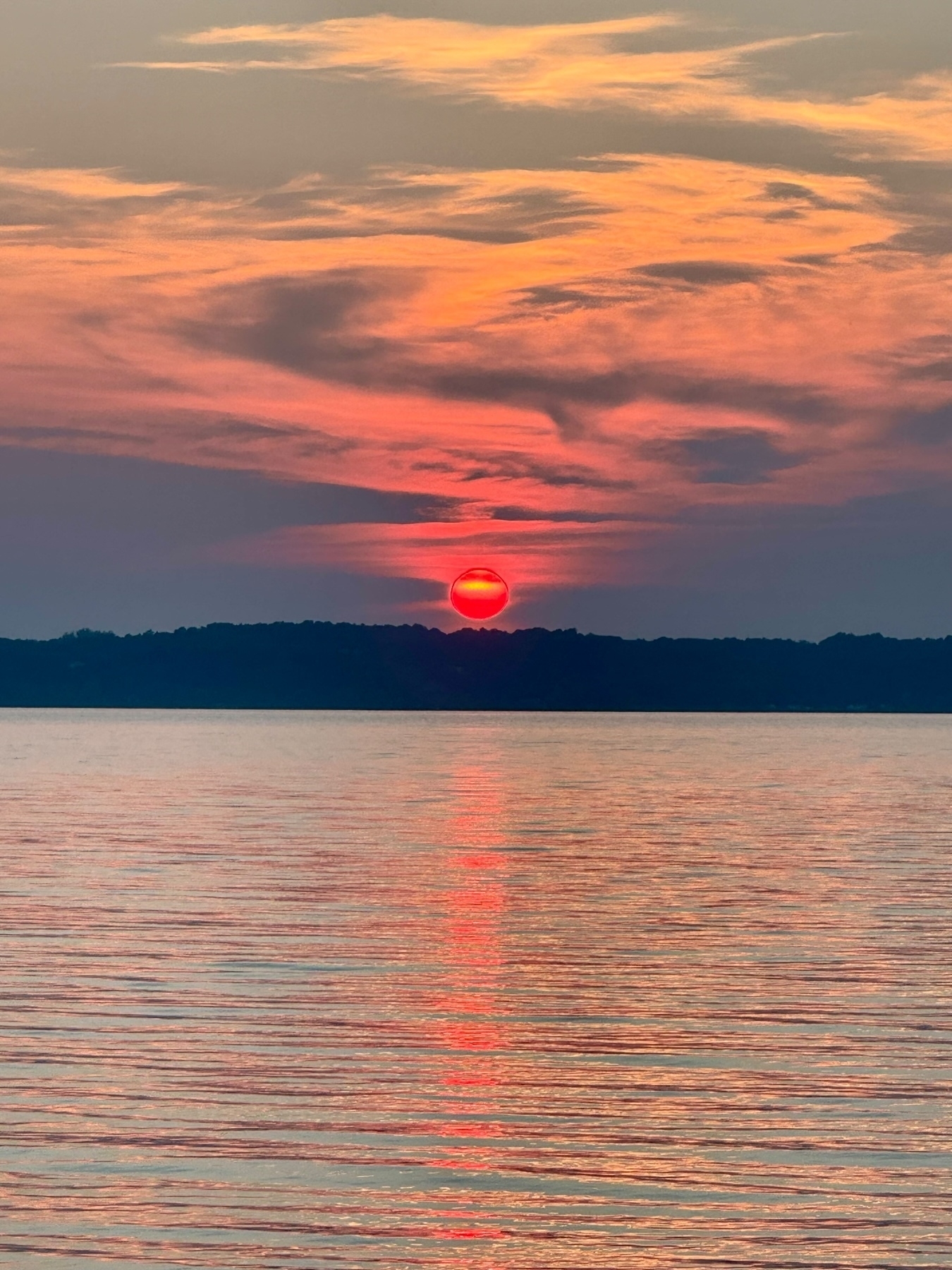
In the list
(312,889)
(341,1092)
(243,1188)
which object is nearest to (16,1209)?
(243,1188)

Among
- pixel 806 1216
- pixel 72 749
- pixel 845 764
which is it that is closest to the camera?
pixel 806 1216

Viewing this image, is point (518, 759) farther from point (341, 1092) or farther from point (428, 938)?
point (341, 1092)

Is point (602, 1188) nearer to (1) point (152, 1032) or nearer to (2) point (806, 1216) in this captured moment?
(2) point (806, 1216)

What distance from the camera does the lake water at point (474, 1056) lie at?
494 inches

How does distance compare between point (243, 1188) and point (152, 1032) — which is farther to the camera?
point (152, 1032)

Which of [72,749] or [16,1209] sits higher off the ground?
[72,749]

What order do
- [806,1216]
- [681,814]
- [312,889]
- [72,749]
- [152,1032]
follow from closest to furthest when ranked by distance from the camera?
[806,1216] < [152,1032] < [312,889] < [681,814] < [72,749]

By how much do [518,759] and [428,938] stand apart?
3569 inches

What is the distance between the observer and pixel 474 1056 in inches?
726

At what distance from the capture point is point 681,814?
60.6m

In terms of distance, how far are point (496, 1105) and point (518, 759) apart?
10239 centimetres

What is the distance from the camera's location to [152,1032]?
1958 cm

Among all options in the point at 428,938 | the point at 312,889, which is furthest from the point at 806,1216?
the point at 312,889

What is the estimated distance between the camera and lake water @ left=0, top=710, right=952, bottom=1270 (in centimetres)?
1255
